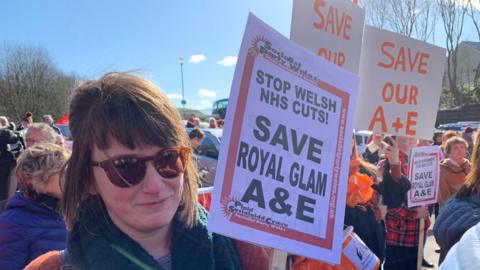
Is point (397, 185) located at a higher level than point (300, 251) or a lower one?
higher

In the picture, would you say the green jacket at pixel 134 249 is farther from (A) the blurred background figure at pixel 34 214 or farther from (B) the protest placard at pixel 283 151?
(A) the blurred background figure at pixel 34 214

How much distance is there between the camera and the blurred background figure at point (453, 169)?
5168 mm

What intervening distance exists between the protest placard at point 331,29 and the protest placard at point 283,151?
1.11 metres

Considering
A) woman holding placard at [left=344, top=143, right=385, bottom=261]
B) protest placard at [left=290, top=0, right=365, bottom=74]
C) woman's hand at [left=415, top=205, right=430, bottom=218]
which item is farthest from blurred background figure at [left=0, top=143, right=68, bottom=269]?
woman's hand at [left=415, top=205, right=430, bottom=218]

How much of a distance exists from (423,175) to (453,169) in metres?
1.39

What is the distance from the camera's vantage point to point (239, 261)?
1415 mm

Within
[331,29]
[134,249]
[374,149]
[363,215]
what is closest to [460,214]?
[363,215]

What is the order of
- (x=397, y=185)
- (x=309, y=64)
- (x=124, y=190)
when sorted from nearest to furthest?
(x=124, y=190) → (x=309, y=64) → (x=397, y=185)

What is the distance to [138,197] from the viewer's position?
128cm

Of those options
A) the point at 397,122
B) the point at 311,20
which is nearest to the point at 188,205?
the point at 311,20

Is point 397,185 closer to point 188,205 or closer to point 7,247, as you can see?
point 188,205

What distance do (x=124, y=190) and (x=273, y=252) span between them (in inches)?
22.3

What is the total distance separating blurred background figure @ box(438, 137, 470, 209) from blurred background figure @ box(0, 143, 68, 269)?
472cm

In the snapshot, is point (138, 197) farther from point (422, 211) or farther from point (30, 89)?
point (30, 89)
